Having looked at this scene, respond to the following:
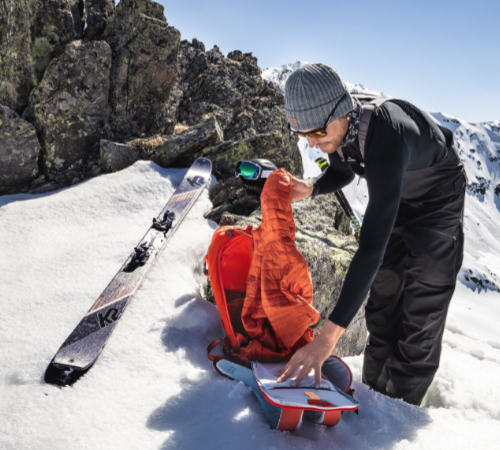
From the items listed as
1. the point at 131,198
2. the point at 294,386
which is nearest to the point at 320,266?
the point at 294,386

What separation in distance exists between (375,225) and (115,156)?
567 cm

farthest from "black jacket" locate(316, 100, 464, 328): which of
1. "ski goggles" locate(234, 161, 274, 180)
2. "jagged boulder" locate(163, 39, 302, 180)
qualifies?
"jagged boulder" locate(163, 39, 302, 180)

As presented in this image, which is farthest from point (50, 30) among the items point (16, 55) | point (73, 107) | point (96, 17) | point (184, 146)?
point (184, 146)

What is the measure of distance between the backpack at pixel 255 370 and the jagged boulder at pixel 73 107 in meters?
4.63

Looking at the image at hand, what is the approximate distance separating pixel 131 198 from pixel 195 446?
13.8 ft

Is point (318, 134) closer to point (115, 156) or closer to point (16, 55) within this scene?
point (115, 156)

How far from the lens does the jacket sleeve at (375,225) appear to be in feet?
5.66

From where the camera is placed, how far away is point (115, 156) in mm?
6199

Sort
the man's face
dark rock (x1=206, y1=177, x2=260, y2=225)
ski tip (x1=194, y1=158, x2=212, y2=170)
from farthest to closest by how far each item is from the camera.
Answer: ski tip (x1=194, y1=158, x2=212, y2=170), dark rock (x1=206, y1=177, x2=260, y2=225), the man's face

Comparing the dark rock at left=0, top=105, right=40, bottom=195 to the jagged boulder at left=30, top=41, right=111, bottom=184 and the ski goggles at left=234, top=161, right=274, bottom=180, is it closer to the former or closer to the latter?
the jagged boulder at left=30, top=41, right=111, bottom=184

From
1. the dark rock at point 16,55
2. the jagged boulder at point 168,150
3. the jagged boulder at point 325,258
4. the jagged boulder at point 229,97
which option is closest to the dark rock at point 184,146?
the jagged boulder at point 168,150

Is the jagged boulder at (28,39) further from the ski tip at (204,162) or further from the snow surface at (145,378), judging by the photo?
the ski tip at (204,162)

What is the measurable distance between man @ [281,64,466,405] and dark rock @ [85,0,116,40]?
693cm

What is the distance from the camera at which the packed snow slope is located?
176 centimetres
